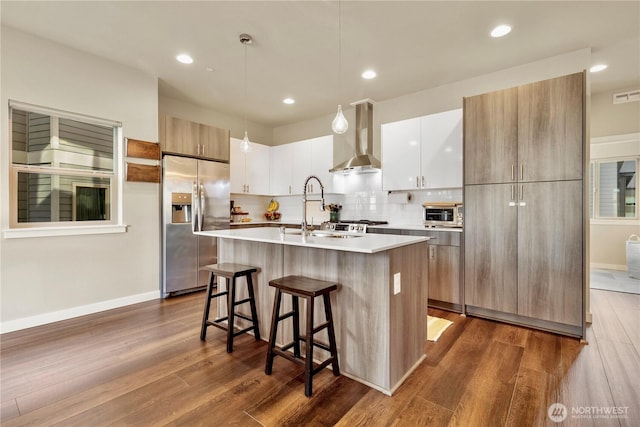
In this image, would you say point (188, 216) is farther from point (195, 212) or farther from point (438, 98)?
point (438, 98)

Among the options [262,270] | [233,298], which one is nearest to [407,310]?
[262,270]

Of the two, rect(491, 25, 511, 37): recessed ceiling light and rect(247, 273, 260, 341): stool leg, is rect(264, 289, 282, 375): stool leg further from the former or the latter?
rect(491, 25, 511, 37): recessed ceiling light

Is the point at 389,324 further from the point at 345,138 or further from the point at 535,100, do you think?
the point at 345,138

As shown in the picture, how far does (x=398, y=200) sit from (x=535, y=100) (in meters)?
2.08

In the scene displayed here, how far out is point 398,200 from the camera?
4.57 meters

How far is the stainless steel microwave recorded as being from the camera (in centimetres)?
379

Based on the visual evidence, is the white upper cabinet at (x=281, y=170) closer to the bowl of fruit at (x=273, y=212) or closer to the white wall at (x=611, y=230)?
the bowl of fruit at (x=273, y=212)

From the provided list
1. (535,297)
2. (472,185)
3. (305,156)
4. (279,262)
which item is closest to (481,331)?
(535,297)

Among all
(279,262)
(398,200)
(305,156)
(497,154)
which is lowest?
(279,262)

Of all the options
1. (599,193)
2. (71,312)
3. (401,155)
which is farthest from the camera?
(599,193)

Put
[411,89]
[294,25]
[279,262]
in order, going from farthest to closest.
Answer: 1. [411,89]
2. [294,25]
3. [279,262]

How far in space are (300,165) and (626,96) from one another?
5012mm

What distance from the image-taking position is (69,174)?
3342 mm

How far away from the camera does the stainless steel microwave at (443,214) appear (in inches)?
149
